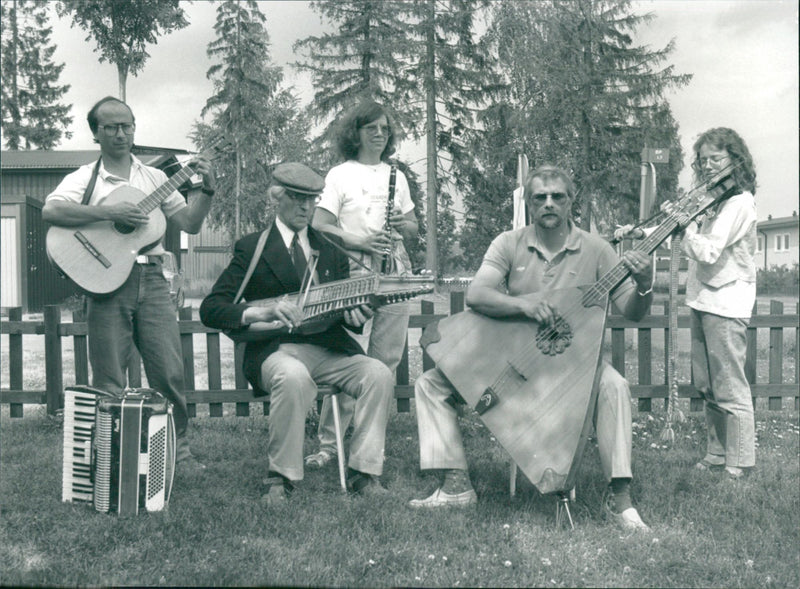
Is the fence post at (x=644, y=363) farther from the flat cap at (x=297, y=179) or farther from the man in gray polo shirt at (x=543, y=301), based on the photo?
the flat cap at (x=297, y=179)

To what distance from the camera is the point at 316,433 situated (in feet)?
17.8

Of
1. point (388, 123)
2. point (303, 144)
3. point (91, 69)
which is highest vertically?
point (303, 144)

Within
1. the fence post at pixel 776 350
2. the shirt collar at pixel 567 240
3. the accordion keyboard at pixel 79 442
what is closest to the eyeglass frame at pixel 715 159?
the shirt collar at pixel 567 240

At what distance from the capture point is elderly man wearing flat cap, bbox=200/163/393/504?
384cm

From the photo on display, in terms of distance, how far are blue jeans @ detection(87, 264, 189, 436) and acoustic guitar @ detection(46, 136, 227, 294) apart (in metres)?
0.10

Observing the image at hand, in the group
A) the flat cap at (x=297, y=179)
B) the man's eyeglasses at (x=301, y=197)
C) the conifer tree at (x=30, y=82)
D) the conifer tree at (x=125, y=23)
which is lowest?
the man's eyeglasses at (x=301, y=197)

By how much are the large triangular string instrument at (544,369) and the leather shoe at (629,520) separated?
0.27m

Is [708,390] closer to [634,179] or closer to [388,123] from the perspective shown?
[388,123]

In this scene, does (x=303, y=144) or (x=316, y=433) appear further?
(x=303, y=144)

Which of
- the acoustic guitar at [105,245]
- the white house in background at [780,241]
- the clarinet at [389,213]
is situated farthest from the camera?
the white house in background at [780,241]

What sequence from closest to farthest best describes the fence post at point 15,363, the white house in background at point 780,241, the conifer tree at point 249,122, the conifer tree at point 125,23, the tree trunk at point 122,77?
the fence post at point 15,363
the conifer tree at point 125,23
the tree trunk at point 122,77
the conifer tree at point 249,122
the white house in background at point 780,241

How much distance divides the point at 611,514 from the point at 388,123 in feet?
8.09

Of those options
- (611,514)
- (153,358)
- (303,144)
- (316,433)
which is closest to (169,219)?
(153,358)

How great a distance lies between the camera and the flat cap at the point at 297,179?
4.04 metres
